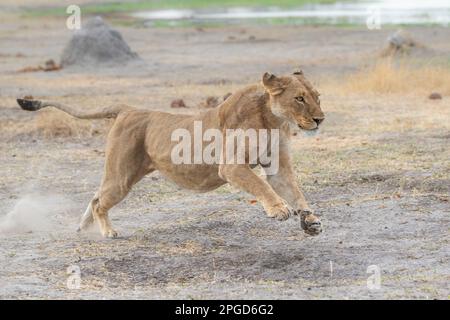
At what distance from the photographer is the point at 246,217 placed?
8141mm

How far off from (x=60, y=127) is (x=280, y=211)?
21.3 ft

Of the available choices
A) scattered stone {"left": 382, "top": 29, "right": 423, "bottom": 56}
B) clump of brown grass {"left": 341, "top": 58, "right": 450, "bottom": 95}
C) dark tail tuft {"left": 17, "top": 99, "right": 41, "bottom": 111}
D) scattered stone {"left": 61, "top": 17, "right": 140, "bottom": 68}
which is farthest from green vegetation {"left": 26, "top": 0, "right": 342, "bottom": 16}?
dark tail tuft {"left": 17, "top": 99, "right": 41, "bottom": 111}

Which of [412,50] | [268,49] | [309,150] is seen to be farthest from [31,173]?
[268,49]

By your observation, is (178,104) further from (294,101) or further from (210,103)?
(294,101)

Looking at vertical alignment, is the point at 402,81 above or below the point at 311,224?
below

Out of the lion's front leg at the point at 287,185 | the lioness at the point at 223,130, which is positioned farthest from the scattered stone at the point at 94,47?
the lion's front leg at the point at 287,185

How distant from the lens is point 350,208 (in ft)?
27.5

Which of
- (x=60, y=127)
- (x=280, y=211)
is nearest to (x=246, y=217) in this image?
(x=280, y=211)

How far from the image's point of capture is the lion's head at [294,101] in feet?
21.7

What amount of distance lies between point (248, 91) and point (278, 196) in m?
Result: 0.79
